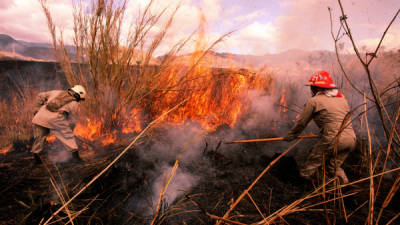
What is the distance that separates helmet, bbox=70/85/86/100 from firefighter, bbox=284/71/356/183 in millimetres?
3678

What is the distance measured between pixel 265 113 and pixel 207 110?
2366 millimetres

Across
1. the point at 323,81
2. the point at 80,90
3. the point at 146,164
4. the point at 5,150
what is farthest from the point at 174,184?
the point at 5,150

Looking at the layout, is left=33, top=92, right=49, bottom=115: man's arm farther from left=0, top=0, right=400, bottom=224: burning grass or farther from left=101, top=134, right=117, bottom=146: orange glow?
left=101, top=134, right=117, bottom=146: orange glow

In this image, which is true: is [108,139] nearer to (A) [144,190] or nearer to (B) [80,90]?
(B) [80,90]

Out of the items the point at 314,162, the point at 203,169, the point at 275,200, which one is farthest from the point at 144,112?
the point at 314,162

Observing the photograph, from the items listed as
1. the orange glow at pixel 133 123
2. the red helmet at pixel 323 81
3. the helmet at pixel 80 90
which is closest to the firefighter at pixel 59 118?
the helmet at pixel 80 90

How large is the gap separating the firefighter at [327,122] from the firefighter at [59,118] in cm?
377

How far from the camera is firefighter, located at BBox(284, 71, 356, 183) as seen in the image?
9.01 feet

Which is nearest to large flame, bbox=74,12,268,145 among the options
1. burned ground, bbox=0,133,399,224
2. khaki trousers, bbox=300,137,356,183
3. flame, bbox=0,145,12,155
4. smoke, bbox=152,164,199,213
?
burned ground, bbox=0,133,399,224

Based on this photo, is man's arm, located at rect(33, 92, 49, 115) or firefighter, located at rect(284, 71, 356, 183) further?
man's arm, located at rect(33, 92, 49, 115)

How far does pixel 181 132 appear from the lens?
13.5 ft

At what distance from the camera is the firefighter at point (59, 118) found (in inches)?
129

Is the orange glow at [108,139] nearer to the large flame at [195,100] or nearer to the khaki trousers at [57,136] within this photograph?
the large flame at [195,100]

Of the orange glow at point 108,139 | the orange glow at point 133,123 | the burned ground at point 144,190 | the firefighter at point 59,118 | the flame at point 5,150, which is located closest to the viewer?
the burned ground at point 144,190
